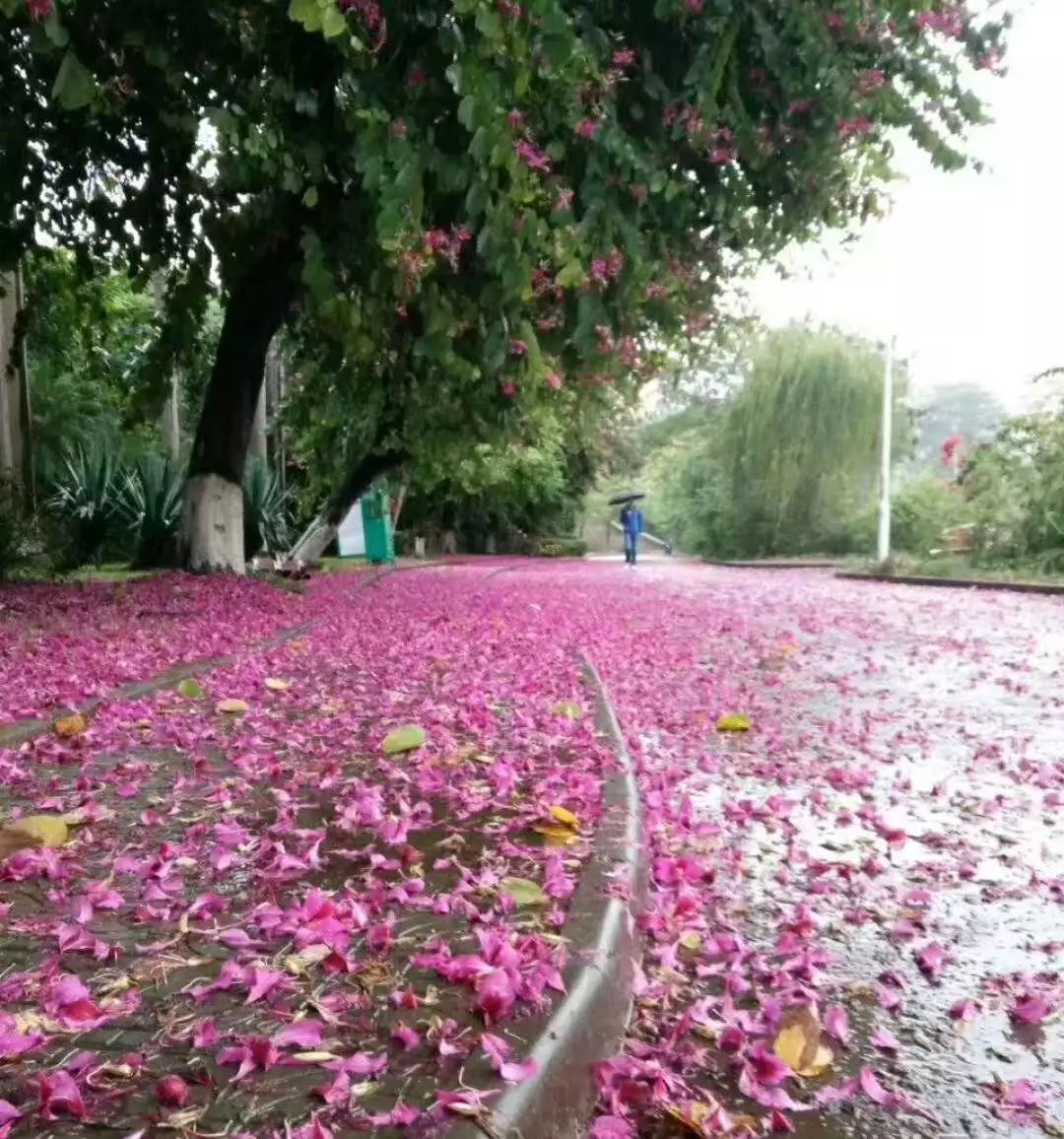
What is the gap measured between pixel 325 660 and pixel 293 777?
3.01 metres

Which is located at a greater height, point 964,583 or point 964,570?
point 964,570

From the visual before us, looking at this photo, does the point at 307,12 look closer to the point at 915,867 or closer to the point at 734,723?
the point at 734,723

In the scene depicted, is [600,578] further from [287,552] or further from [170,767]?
[170,767]

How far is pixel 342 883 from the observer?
8.93 ft

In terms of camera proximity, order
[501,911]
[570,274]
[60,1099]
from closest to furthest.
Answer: [60,1099] → [501,911] → [570,274]

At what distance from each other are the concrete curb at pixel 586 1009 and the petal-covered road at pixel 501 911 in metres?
0.04

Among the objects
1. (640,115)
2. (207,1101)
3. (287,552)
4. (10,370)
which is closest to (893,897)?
(207,1101)

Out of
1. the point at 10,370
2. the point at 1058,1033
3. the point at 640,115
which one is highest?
the point at 640,115

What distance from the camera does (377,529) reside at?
24625 millimetres

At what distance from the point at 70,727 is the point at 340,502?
14.1m

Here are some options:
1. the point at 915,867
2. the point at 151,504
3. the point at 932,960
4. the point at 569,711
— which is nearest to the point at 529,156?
the point at 569,711

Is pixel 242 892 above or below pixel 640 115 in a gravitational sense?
below

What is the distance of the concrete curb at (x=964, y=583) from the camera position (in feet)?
52.0

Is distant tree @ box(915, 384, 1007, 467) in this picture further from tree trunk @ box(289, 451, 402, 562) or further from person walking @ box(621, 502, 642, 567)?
tree trunk @ box(289, 451, 402, 562)
